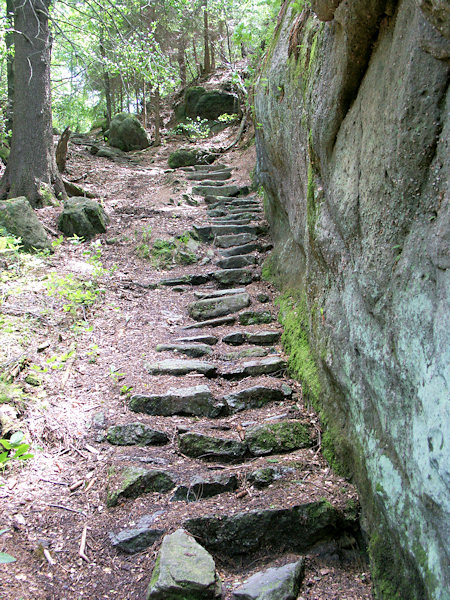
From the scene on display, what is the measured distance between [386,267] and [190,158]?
515 inches

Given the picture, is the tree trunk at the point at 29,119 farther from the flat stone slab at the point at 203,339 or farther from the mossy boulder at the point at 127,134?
the mossy boulder at the point at 127,134

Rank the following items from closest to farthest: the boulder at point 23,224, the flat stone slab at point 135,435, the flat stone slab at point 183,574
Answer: the flat stone slab at point 183,574
the flat stone slab at point 135,435
the boulder at point 23,224

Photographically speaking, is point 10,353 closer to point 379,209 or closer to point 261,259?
point 379,209

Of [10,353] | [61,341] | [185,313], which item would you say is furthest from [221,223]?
[10,353]

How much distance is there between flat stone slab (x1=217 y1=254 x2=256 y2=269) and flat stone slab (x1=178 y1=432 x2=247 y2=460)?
4369mm

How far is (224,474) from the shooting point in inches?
130

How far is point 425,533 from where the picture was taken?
1.99 metres

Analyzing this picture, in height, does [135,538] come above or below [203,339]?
below

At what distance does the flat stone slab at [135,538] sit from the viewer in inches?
110

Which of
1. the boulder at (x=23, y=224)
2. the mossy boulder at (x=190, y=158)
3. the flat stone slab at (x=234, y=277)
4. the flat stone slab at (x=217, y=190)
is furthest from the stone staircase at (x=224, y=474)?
the mossy boulder at (x=190, y=158)

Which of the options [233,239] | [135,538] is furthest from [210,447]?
[233,239]

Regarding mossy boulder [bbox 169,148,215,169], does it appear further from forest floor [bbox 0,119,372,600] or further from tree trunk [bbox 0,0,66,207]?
forest floor [bbox 0,119,372,600]

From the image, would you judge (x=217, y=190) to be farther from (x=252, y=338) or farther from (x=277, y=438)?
(x=277, y=438)

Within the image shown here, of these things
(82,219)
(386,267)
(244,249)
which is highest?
(82,219)
